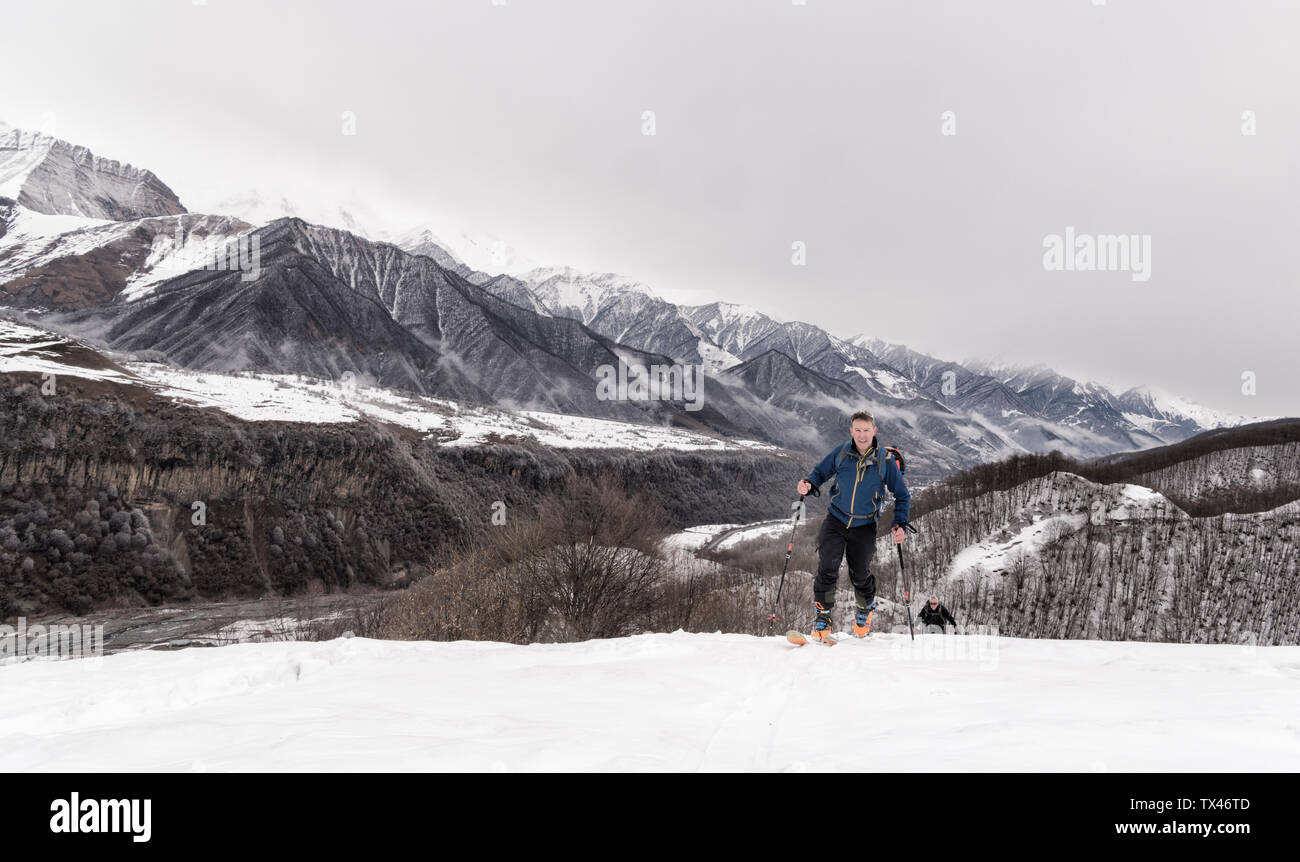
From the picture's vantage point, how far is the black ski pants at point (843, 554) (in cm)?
754

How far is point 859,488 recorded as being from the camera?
24.0 ft

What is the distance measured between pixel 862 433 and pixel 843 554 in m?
1.82

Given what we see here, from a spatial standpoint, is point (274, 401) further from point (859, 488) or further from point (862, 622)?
point (859, 488)

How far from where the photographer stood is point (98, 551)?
32.8m

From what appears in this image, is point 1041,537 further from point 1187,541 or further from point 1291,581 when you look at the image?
point 1291,581

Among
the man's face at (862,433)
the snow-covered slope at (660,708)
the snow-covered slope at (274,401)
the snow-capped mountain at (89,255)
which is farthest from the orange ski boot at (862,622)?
the snow-capped mountain at (89,255)

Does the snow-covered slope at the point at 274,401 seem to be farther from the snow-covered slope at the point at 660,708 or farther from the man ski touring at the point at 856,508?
the man ski touring at the point at 856,508

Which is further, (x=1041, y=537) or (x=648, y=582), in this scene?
(x=1041, y=537)

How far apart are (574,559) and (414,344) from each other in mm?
185426

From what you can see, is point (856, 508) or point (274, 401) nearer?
point (856, 508)

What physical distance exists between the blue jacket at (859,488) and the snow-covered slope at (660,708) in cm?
170

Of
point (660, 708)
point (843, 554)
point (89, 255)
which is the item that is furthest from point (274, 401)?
point (89, 255)

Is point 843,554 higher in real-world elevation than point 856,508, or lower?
lower
